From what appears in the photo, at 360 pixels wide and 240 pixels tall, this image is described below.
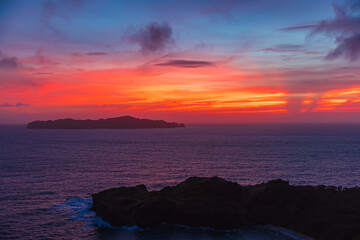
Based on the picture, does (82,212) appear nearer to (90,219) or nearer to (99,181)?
(90,219)

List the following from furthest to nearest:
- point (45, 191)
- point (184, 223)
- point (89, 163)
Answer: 1. point (89, 163)
2. point (45, 191)
3. point (184, 223)

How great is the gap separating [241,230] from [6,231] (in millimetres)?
26837

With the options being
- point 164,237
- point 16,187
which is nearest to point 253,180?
point 164,237

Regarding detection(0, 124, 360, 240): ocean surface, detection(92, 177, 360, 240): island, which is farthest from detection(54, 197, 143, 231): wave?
detection(92, 177, 360, 240): island

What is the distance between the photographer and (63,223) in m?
39.8

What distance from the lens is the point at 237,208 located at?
4044cm

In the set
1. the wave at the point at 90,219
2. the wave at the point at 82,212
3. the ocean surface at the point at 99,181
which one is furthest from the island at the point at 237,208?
the ocean surface at the point at 99,181

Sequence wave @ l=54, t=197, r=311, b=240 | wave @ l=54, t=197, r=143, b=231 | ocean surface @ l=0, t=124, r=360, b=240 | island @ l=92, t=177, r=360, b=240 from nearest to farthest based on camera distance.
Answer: wave @ l=54, t=197, r=311, b=240, ocean surface @ l=0, t=124, r=360, b=240, island @ l=92, t=177, r=360, b=240, wave @ l=54, t=197, r=143, b=231

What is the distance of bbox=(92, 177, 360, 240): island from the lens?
37.6m

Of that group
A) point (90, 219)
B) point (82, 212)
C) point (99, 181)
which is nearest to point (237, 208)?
point (90, 219)

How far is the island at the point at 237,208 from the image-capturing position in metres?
37.6

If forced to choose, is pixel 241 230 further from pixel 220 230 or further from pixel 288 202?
pixel 288 202

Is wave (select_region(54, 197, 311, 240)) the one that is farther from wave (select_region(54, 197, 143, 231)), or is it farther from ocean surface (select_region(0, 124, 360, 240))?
ocean surface (select_region(0, 124, 360, 240))

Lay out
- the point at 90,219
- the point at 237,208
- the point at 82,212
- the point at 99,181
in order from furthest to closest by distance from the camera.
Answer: the point at 99,181
the point at 82,212
the point at 90,219
the point at 237,208
